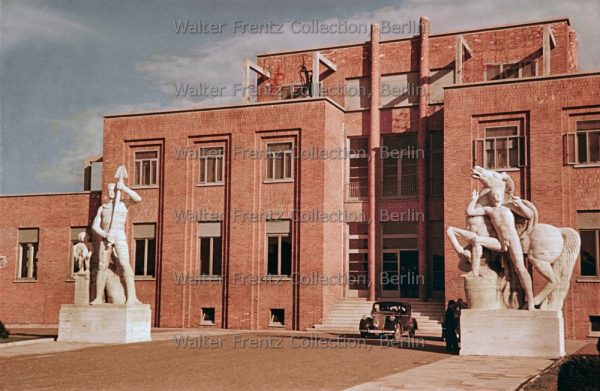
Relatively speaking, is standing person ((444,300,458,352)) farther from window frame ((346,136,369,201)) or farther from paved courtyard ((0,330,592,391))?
window frame ((346,136,369,201))

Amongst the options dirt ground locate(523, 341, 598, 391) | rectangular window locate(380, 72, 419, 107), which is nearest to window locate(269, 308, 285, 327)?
rectangular window locate(380, 72, 419, 107)

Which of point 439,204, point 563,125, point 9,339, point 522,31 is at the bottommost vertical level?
point 9,339

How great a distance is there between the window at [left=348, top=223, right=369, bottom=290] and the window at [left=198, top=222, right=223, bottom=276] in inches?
239

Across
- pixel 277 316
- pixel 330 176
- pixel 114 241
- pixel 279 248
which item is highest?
pixel 330 176

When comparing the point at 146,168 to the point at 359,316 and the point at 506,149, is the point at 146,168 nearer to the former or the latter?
the point at 359,316

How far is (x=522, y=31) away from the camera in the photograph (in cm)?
3578

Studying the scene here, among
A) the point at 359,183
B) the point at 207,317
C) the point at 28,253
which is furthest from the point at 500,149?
the point at 28,253

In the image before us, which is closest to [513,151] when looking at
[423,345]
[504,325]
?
[423,345]

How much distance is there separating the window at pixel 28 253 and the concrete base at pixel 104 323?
1589 centimetres

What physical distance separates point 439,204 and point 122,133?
15.9 meters

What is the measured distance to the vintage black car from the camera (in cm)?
2648

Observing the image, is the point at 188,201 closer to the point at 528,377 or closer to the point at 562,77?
the point at 562,77

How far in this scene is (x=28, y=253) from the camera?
40156 millimetres

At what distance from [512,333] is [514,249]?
85.3 inches
